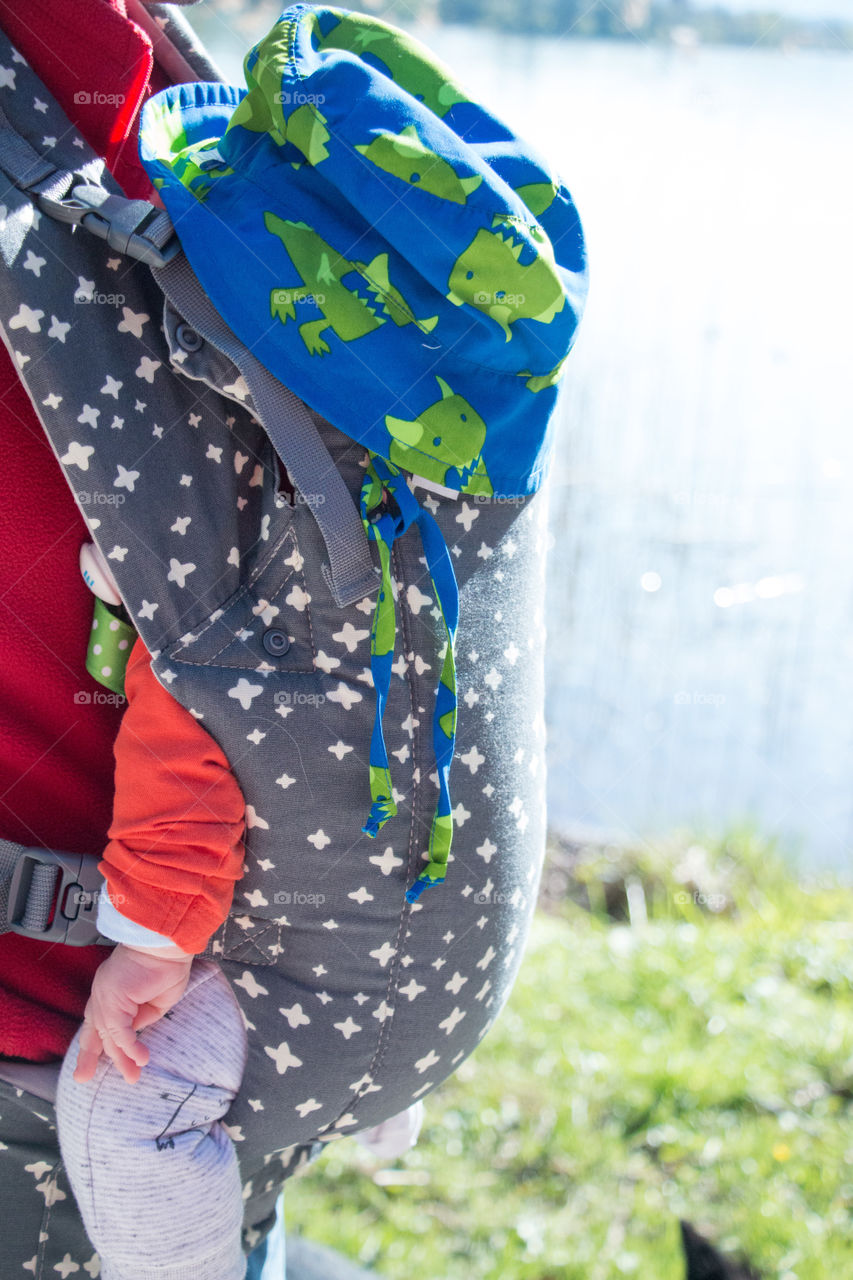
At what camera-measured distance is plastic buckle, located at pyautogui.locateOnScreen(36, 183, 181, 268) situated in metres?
1.03

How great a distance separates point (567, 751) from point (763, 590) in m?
1.24

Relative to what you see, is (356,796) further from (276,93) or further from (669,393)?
(669,393)

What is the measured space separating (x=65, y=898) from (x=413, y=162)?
33.9 inches

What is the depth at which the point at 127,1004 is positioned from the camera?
1.11 m

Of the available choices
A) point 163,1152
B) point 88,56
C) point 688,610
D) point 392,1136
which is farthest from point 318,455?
point 688,610

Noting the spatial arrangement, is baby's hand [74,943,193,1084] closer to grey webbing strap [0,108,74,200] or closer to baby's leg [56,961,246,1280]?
baby's leg [56,961,246,1280]

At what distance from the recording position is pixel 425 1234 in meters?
2.56

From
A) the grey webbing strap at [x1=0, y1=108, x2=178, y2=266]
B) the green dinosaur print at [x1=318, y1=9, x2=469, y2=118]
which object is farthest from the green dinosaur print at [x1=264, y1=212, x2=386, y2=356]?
the green dinosaur print at [x1=318, y1=9, x2=469, y2=118]

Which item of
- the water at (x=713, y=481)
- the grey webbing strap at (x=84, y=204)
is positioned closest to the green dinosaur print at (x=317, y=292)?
the grey webbing strap at (x=84, y=204)

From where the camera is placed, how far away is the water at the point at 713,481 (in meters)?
4.96

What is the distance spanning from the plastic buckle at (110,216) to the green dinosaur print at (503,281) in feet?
1.00

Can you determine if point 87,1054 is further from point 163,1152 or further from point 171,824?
point 171,824

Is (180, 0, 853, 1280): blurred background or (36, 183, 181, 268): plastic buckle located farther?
(180, 0, 853, 1280): blurred background

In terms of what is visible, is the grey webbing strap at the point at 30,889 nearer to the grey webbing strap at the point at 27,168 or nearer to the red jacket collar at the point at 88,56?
the grey webbing strap at the point at 27,168
